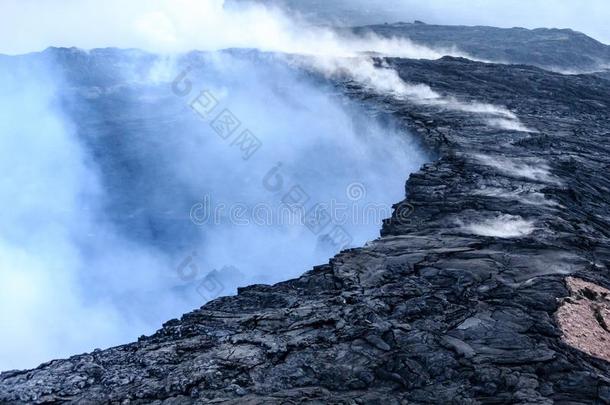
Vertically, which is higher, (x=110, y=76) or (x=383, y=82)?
(x=110, y=76)

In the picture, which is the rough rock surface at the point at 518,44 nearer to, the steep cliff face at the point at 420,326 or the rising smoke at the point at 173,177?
the rising smoke at the point at 173,177

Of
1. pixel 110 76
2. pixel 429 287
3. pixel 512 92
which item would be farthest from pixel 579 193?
pixel 110 76

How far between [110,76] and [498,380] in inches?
2624

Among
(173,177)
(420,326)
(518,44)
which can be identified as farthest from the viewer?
(518,44)

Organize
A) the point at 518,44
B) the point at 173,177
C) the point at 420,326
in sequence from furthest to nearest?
the point at 518,44 < the point at 173,177 < the point at 420,326

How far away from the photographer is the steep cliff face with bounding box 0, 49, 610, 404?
53.6 ft

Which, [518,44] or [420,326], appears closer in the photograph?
[420,326]

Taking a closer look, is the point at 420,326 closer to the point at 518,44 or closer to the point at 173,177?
the point at 173,177

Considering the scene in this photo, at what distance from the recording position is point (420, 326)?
18594 mm

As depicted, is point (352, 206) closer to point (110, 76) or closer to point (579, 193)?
point (579, 193)

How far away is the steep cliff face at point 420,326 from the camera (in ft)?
53.6

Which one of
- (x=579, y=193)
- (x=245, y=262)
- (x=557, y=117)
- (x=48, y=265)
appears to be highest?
(x=48, y=265)

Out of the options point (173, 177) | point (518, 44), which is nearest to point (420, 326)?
point (173, 177)

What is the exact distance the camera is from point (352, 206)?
156ft
